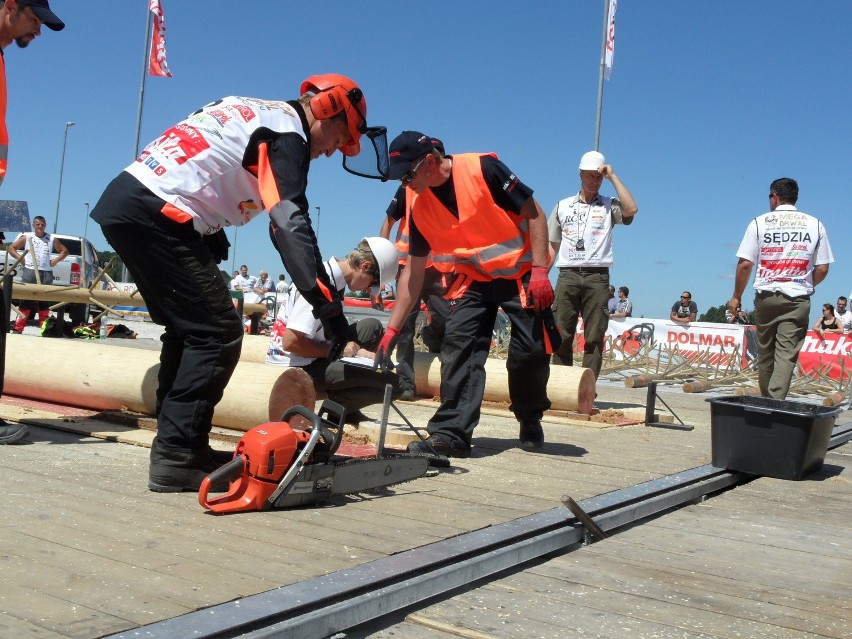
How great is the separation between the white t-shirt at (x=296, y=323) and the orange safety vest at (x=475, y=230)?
67cm

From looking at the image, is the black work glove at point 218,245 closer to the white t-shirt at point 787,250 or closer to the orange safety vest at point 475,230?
the orange safety vest at point 475,230

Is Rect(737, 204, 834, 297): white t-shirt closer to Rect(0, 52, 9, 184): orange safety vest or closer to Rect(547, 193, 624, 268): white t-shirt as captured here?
Rect(547, 193, 624, 268): white t-shirt

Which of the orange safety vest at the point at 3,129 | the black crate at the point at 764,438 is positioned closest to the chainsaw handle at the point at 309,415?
the orange safety vest at the point at 3,129

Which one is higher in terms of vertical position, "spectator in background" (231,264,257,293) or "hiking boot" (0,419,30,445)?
"spectator in background" (231,264,257,293)

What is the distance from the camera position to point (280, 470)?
3.33 meters

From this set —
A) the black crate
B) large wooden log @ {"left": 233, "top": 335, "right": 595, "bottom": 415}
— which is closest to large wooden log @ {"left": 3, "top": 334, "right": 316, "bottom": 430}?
large wooden log @ {"left": 233, "top": 335, "right": 595, "bottom": 415}

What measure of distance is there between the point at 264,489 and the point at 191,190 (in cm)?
120

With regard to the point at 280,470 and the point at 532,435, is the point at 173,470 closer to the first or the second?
the point at 280,470

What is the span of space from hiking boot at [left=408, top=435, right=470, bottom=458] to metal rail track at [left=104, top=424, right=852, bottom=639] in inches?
45.8

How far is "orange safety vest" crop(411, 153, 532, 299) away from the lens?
4957 millimetres

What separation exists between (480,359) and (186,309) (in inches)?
76.0

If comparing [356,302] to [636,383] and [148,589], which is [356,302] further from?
[148,589]

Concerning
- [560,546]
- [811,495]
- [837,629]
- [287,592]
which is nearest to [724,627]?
[837,629]

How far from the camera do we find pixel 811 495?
14.9 ft
